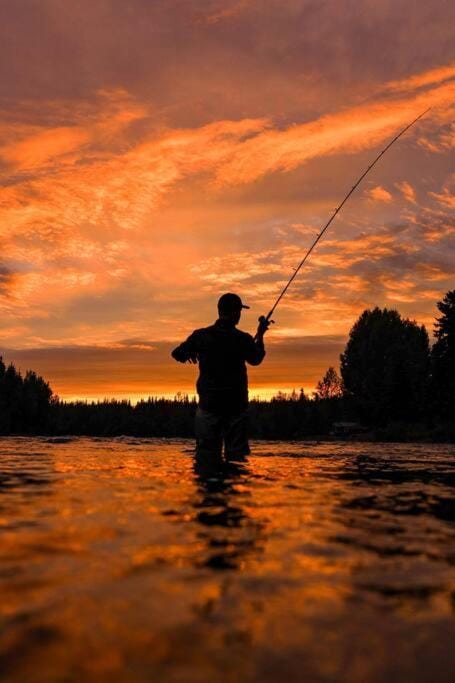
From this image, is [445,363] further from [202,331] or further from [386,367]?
[202,331]

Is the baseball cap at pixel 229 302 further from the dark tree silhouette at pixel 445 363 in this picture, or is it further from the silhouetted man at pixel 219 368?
the dark tree silhouette at pixel 445 363

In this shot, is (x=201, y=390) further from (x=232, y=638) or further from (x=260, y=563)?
(x=232, y=638)

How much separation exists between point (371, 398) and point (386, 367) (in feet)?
13.9

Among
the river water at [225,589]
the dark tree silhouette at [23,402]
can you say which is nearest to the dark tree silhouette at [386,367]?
the dark tree silhouette at [23,402]

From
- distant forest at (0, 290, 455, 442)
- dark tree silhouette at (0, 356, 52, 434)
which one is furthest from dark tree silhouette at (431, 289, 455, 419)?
dark tree silhouette at (0, 356, 52, 434)

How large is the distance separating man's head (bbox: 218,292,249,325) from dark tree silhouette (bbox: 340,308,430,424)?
65.4 meters

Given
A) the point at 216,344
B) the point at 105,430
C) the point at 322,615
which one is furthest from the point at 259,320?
the point at 105,430

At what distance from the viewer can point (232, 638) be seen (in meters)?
2.33

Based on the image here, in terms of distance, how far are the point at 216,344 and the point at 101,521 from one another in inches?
221

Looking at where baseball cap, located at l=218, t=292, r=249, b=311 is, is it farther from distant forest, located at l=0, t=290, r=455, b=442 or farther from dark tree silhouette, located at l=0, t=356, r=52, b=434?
dark tree silhouette, located at l=0, t=356, r=52, b=434

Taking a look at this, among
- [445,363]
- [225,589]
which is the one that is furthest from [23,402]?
[225,589]

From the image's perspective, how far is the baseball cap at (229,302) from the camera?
33.4 feet

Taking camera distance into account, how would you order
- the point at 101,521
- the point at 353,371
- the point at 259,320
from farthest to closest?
the point at 353,371 → the point at 259,320 → the point at 101,521

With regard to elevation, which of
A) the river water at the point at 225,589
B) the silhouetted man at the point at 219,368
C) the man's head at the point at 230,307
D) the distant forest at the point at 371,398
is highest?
the distant forest at the point at 371,398
